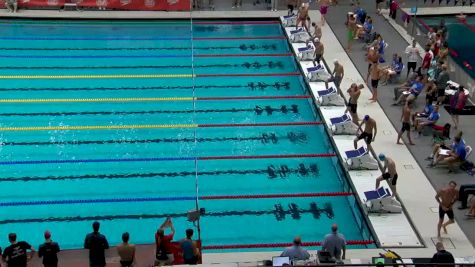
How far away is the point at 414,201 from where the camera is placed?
11070 mm

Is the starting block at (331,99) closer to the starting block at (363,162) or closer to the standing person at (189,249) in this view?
the starting block at (363,162)

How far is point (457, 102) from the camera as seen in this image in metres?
13.8

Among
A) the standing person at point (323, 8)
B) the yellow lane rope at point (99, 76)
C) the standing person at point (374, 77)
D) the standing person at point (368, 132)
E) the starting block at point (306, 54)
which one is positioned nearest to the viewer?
the standing person at point (368, 132)

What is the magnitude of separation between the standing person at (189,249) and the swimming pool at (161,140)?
1.75m

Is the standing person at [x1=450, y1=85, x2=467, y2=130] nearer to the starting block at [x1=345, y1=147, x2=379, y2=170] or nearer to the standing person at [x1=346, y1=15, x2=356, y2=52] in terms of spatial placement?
the starting block at [x1=345, y1=147, x2=379, y2=170]

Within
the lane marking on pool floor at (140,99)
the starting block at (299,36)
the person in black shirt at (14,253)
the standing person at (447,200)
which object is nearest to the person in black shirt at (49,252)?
the person in black shirt at (14,253)

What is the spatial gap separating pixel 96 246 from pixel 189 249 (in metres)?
1.16

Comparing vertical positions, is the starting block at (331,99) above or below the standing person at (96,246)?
above

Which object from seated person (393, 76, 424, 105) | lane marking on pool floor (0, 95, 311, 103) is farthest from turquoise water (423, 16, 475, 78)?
lane marking on pool floor (0, 95, 311, 103)

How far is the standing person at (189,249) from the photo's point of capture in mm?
8484

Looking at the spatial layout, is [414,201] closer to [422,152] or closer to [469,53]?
[422,152]

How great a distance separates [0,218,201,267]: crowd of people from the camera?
8.24m

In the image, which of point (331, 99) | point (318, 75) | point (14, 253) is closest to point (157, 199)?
point (14, 253)

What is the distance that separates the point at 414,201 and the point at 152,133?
18.1 feet
